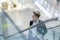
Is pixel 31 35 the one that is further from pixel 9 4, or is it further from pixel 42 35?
pixel 9 4

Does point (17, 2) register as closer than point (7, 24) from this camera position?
No

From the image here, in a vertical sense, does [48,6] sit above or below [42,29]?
below

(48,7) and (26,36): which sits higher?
(26,36)

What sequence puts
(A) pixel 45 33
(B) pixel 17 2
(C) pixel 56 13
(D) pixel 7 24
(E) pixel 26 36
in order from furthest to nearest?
(B) pixel 17 2
(C) pixel 56 13
(D) pixel 7 24
(E) pixel 26 36
(A) pixel 45 33

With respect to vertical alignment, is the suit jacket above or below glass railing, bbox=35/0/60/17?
above

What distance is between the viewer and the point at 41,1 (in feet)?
28.2

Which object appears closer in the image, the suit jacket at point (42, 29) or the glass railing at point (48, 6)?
the suit jacket at point (42, 29)

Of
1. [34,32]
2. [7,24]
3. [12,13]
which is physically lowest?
[12,13]

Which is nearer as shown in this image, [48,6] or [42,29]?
[42,29]

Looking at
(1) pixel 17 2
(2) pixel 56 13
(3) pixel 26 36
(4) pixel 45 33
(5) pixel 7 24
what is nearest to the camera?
(4) pixel 45 33

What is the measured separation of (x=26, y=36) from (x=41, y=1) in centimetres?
498

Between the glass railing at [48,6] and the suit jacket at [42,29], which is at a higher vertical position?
the suit jacket at [42,29]

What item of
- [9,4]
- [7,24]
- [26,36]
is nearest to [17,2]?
[9,4]

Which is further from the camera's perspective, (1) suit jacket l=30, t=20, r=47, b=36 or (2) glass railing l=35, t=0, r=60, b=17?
(2) glass railing l=35, t=0, r=60, b=17
